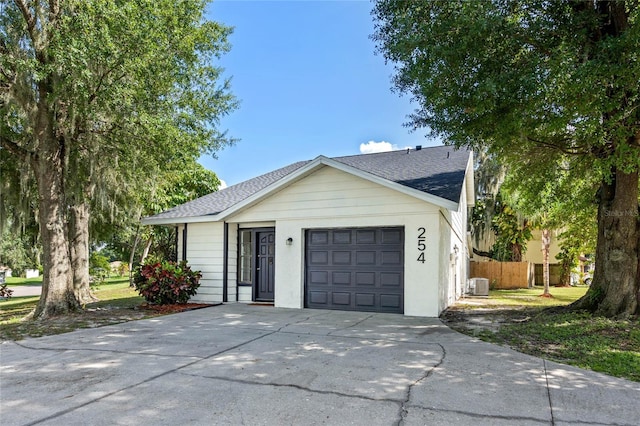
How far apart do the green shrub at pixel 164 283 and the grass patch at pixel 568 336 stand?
20.6 feet

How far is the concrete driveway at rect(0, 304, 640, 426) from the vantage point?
3379 mm

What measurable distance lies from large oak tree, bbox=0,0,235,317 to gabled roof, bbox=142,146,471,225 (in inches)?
66.4

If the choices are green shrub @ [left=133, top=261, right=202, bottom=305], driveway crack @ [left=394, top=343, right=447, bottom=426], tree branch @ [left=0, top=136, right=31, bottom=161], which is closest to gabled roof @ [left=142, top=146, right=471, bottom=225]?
green shrub @ [left=133, top=261, right=202, bottom=305]

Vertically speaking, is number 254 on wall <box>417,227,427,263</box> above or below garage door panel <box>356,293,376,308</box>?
above

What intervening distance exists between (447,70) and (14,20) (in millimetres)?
8461

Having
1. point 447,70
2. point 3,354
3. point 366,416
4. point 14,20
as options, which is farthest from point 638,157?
point 14,20

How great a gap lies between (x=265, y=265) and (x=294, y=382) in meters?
6.87

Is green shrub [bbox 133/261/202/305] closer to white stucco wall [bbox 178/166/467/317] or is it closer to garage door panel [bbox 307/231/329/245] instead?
Answer: white stucco wall [bbox 178/166/467/317]

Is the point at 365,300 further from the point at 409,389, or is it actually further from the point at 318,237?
the point at 409,389

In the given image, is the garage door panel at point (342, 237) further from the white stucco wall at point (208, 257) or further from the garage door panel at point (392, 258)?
the white stucco wall at point (208, 257)

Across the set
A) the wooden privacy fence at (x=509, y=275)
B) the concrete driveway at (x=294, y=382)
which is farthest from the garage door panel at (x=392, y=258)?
the wooden privacy fence at (x=509, y=275)

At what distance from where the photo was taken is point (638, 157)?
21.1ft

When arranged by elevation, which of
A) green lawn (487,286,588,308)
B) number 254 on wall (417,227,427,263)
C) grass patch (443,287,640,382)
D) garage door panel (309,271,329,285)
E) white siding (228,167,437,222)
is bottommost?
green lawn (487,286,588,308)

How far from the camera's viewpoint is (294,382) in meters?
4.22
